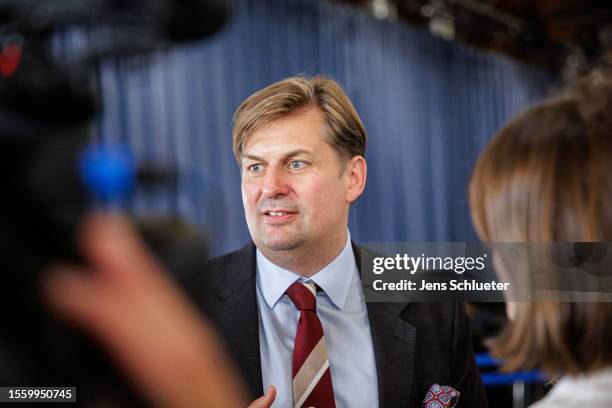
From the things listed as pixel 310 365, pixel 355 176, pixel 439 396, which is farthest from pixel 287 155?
pixel 439 396

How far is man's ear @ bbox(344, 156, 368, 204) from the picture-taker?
1699 mm

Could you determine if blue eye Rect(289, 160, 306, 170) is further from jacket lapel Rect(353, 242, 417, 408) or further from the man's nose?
jacket lapel Rect(353, 242, 417, 408)

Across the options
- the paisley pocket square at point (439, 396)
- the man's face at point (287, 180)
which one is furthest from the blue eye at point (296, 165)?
the paisley pocket square at point (439, 396)

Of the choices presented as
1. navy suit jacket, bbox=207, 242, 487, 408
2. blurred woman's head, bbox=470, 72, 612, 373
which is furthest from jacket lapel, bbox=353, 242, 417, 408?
blurred woman's head, bbox=470, 72, 612, 373

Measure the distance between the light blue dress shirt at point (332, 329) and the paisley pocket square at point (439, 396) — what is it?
0.12 meters

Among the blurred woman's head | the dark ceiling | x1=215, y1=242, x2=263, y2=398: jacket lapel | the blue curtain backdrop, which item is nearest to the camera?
the blurred woman's head

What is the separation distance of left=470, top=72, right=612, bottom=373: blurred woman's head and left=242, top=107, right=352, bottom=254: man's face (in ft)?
1.80

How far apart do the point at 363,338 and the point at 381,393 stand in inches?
4.6

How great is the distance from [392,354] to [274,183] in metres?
0.43

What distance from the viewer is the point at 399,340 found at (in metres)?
1.68

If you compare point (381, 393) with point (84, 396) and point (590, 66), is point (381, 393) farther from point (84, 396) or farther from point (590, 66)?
point (590, 66)

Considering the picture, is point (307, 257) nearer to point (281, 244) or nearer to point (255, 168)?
point (281, 244)

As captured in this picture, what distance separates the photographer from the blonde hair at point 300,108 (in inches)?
64.4

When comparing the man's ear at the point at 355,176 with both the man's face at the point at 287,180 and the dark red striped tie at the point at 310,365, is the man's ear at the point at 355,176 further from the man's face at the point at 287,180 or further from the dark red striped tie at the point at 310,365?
the dark red striped tie at the point at 310,365
